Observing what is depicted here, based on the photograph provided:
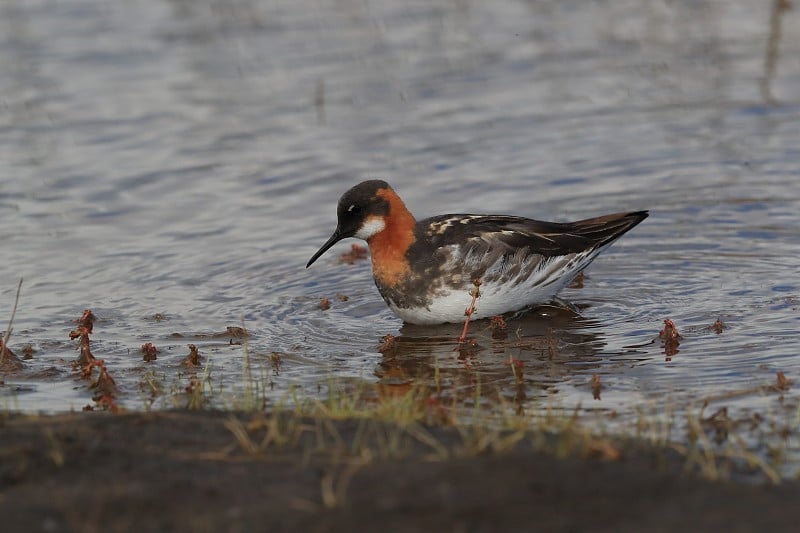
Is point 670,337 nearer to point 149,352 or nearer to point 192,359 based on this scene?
point 192,359

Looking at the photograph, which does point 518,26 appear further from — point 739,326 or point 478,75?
point 739,326

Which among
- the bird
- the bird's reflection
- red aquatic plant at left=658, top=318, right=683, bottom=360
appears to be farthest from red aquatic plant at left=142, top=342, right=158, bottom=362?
red aquatic plant at left=658, top=318, right=683, bottom=360

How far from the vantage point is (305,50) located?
58.6ft

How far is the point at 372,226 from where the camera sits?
1052cm

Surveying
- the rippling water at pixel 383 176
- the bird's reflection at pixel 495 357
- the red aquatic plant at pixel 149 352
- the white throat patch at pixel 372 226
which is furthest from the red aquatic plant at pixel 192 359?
the white throat patch at pixel 372 226

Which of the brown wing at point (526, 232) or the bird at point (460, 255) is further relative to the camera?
the brown wing at point (526, 232)

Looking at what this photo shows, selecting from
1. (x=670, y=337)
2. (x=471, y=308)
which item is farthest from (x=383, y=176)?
(x=670, y=337)

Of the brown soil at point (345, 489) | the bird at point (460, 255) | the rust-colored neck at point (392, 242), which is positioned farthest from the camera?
the rust-colored neck at point (392, 242)

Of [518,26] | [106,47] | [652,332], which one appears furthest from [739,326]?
[106,47]

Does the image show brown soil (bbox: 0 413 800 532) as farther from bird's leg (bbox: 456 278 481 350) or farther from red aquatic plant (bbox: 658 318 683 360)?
bird's leg (bbox: 456 278 481 350)

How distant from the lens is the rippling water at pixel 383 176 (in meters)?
9.38

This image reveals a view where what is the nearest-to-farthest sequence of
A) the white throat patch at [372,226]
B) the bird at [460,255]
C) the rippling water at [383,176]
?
the rippling water at [383,176] < the bird at [460,255] < the white throat patch at [372,226]

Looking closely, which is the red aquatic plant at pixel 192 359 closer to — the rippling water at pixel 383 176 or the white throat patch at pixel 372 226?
the rippling water at pixel 383 176

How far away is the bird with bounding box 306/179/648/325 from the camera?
10180 mm
